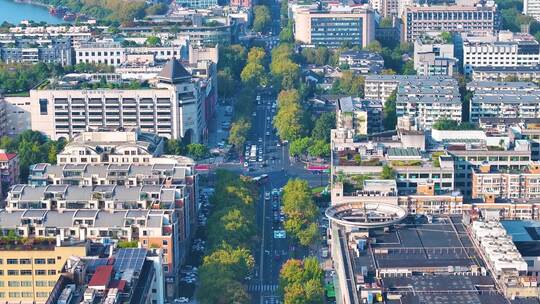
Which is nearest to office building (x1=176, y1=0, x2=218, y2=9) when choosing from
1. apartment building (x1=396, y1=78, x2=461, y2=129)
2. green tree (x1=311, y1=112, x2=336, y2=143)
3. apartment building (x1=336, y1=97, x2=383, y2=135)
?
Answer: apartment building (x1=336, y1=97, x2=383, y2=135)

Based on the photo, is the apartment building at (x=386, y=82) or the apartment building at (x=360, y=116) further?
the apartment building at (x=386, y=82)

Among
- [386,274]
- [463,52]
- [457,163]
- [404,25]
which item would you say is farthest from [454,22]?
[386,274]

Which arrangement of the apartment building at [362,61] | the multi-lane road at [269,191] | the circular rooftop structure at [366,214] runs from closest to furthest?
the circular rooftop structure at [366,214] → the multi-lane road at [269,191] → the apartment building at [362,61]

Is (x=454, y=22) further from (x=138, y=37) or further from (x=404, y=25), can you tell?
(x=138, y=37)

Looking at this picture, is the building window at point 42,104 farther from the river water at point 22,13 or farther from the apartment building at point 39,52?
the river water at point 22,13

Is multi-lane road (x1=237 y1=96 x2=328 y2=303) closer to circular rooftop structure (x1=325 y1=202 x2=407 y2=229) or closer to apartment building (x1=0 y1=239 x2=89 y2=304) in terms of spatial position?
circular rooftop structure (x1=325 y1=202 x2=407 y2=229)

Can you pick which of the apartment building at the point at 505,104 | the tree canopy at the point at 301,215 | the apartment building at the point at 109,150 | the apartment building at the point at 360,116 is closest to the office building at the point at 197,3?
the apartment building at the point at 360,116
